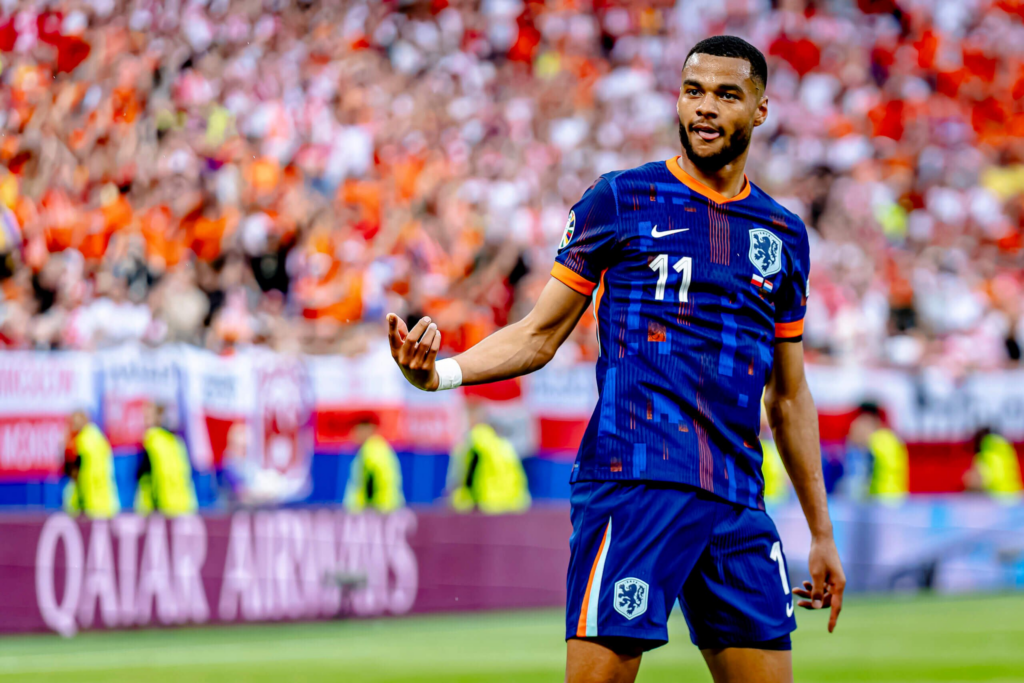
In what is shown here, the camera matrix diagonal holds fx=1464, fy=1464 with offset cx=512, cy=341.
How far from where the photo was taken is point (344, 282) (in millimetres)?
12828

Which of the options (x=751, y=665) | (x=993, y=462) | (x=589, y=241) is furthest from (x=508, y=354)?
(x=993, y=462)

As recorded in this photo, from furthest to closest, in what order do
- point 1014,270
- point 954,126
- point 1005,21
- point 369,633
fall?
point 1005,21 < point 954,126 < point 1014,270 < point 369,633

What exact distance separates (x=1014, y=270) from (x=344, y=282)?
866 cm

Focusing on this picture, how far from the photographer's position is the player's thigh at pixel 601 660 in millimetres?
3277

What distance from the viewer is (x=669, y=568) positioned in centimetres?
333

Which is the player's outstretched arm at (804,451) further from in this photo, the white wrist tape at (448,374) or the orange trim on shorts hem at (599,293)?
the white wrist tape at (448,374)

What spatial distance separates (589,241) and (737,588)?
88cm

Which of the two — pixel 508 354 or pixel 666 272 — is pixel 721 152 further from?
pixel 508 354

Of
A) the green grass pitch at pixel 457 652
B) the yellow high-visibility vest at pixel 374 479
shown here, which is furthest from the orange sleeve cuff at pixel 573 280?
the yellow high-visibility vest at pixel 374 479

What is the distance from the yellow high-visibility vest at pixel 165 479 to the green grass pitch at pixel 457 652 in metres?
0.91

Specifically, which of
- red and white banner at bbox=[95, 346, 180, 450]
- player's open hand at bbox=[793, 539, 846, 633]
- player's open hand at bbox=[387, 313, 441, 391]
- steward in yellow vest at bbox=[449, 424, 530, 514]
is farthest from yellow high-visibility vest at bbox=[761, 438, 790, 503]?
player's open hand at bbox=[387, 313, 441, 391]

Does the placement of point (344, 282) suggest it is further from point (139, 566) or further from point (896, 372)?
point (896, 372)

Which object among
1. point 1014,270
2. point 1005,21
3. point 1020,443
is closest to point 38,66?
point 1020,443

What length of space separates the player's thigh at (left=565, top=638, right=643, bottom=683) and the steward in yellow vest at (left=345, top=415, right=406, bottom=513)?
25.8 ft
